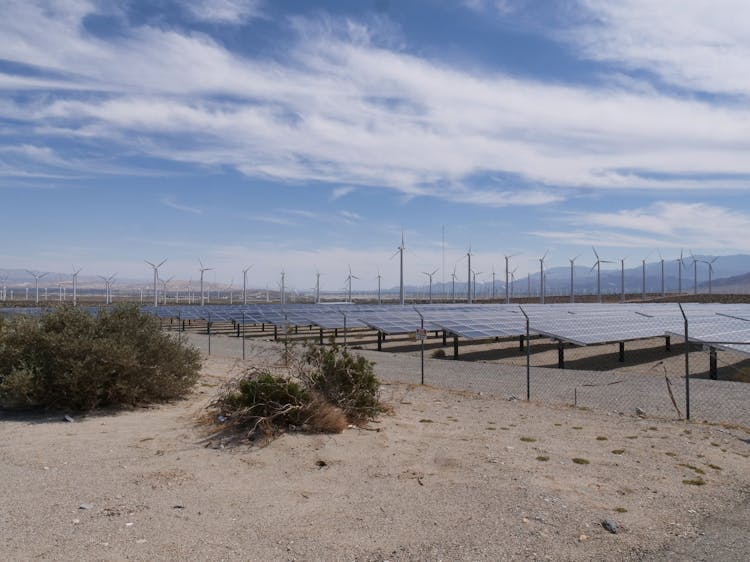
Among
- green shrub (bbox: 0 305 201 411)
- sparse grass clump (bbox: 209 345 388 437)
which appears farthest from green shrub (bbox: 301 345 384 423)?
green shrub (bbox: 0 305 201 411)

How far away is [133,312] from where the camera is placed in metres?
12.8

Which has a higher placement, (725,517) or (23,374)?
(23,374)

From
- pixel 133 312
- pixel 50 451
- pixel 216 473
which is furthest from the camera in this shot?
pixel 133 312

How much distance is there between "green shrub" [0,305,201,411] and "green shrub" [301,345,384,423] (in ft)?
10.5

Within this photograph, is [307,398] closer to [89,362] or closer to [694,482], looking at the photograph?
[89,362]

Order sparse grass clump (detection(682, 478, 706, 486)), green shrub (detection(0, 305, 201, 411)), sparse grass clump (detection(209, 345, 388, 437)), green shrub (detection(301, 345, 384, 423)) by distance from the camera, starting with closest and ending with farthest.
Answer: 1. sparse grass clump (detection(682, 478, 706, 486))
2. sparse grass clump (detection(209, 345, 388, 437))
3. green shrub (detection(301, 345, 384, 423))
4. green shrub (detection(0, 305, 201, 411))

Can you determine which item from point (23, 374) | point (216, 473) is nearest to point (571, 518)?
point (216, 473)

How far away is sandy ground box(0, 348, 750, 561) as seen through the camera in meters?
5.55

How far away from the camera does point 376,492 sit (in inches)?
277

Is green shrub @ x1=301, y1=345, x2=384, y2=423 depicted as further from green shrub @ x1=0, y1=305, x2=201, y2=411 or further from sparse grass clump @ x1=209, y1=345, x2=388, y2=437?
green shrub @ x1=0, y1=305, x2=201, y2=411

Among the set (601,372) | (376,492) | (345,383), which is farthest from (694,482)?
(601,372)

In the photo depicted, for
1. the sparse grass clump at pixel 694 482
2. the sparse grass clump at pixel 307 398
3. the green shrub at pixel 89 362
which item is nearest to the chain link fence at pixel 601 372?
the sparse grass clump at pixel 307 398

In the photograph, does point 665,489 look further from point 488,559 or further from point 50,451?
point 50,451

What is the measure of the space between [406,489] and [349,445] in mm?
1931
